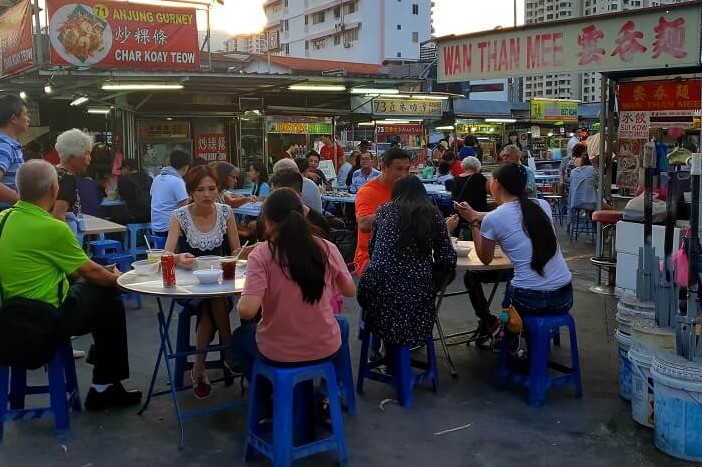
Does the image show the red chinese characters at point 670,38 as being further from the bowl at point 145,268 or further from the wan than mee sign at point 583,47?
the bowl at point 145,268

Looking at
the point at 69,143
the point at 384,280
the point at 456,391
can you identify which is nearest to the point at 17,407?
the point at 69,143

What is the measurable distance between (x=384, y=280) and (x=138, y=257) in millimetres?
5021

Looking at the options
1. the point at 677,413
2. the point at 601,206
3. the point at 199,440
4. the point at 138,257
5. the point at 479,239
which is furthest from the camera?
the point at 138,257

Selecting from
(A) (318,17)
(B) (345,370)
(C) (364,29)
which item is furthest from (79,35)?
(A) (318,17)

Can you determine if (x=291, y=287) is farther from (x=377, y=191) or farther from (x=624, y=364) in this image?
(x=624, y=364)

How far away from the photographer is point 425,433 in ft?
12.7

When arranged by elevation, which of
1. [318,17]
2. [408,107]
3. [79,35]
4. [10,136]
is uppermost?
[318,17]

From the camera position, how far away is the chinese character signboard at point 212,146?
13.1 meters

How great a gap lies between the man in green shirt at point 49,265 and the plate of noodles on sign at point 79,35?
567cm

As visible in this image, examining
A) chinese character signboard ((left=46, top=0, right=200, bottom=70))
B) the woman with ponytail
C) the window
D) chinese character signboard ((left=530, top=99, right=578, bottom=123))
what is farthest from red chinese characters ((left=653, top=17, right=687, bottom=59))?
the window

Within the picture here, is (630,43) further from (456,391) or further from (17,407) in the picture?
(17,407)

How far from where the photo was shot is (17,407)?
4.12 m

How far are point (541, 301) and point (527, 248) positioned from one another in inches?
13.5

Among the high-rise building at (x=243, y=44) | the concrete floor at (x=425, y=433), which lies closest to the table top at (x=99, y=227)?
the concrete floor at (x=425, y=433)
